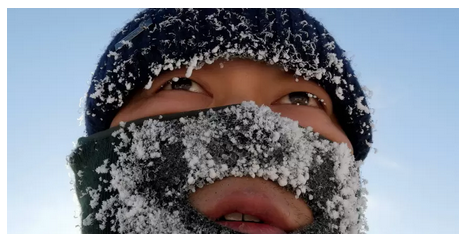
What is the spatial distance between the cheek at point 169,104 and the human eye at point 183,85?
0.08ft

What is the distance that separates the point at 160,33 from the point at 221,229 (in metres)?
0.71

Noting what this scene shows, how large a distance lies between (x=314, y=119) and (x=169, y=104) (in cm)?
46

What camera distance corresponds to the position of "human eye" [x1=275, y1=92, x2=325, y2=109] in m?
1.68

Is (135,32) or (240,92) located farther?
(135,32)

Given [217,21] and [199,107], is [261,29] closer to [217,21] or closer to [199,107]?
[217,21]

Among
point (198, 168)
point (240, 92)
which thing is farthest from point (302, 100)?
point (198, 168)

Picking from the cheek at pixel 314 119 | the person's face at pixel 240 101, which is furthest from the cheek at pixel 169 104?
the cheek at pixel 314 119

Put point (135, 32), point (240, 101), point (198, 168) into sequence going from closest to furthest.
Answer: point (198, 168) < point (240, 101) < point (135, 32)

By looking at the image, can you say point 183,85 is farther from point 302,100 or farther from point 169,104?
point 302,100

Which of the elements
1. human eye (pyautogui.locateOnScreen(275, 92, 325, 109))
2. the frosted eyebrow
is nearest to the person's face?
human eye (pyautogui.locateOnScreen(275, 92, 325, 109))

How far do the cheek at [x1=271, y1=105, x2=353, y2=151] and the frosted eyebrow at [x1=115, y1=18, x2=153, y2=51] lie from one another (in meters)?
0.52

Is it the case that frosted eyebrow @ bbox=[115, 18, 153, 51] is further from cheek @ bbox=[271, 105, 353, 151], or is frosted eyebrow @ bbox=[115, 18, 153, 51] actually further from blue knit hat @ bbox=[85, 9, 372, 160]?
cheek @ bbox=[271, 105, 353, 151]

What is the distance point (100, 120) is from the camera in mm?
1827

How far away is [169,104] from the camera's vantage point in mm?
1577
